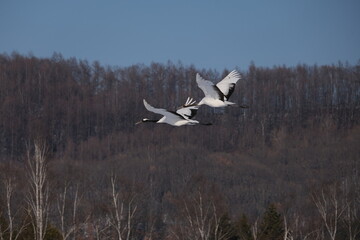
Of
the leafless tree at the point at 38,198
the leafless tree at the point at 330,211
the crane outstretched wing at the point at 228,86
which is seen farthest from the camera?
the leafless tree at the point at 330,211

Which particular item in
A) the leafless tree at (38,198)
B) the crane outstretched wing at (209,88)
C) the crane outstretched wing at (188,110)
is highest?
the crane outstretched wing at (209,88)

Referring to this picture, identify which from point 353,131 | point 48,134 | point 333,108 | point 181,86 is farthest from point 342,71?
point 48,134

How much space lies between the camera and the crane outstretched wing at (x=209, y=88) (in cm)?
1636

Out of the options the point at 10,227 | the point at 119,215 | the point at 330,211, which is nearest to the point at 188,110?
the point at 10,227

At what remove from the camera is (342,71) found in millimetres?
78375

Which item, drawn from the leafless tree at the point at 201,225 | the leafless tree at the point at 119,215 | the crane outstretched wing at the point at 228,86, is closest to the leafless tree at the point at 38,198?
the leafless tree at the point at 119,215

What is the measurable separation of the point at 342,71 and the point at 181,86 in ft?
55.8

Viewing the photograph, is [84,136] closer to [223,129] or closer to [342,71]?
[223,129]

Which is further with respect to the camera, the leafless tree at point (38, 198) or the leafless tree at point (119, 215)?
the leafless tree at point (119, 215)

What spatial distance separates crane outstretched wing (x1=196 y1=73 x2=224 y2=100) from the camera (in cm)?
1636

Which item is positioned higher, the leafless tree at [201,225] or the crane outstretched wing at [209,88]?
the crane outstretched wing at [209,88]

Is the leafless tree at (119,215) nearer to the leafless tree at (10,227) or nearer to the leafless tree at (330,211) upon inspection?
the leafless tree at (10,227)

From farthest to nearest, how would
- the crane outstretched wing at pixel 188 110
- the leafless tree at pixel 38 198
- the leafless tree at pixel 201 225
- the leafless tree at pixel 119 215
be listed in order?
the leafless tree at pixel 119 215 < the leafless tree at pixel 201 225 < the crane outstretched wing at pixel 188 110 < the leafless tree at pixel 38 198

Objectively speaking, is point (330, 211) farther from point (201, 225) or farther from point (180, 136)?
point (180, 136)
